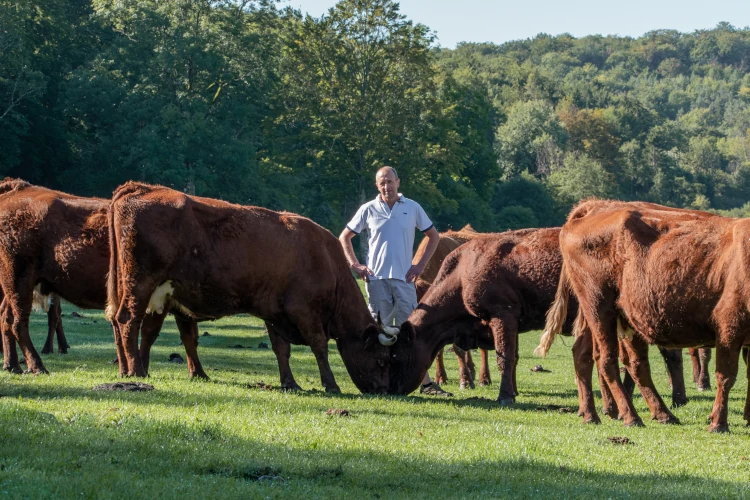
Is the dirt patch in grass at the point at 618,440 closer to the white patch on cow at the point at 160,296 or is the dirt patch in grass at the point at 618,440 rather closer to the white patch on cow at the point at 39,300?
the white patch on cow at the point at 160,296

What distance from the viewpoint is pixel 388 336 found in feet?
46.0

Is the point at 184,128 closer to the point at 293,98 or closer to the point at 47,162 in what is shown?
the point at 47,162

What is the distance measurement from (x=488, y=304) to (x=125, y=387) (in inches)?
209

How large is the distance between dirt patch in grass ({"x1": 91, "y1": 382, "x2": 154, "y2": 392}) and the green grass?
0.66ft

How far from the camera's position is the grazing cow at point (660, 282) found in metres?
11.0

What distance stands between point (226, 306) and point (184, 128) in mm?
45274

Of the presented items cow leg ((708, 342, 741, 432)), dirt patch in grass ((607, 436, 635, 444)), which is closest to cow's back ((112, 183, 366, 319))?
dirt patch in grass ((607, 436, 635, 444))

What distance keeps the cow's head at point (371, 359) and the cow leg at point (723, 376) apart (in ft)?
14.7

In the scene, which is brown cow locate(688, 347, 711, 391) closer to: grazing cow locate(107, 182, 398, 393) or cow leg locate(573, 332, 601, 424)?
cow leg locate(573, 332, 601, 424)

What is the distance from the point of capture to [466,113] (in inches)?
3354

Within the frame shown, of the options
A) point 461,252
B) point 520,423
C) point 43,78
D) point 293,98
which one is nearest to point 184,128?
point 43,78

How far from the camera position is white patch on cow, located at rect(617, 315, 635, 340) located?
12.2 meters

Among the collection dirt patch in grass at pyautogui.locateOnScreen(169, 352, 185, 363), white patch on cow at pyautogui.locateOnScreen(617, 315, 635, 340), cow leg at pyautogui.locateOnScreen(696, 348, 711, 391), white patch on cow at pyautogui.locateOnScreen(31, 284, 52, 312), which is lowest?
cow leg at pyautogui.locateOnScreen(696, 348, 711, 391)

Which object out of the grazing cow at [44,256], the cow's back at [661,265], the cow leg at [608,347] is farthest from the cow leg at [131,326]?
the cow leg at [608,347]
